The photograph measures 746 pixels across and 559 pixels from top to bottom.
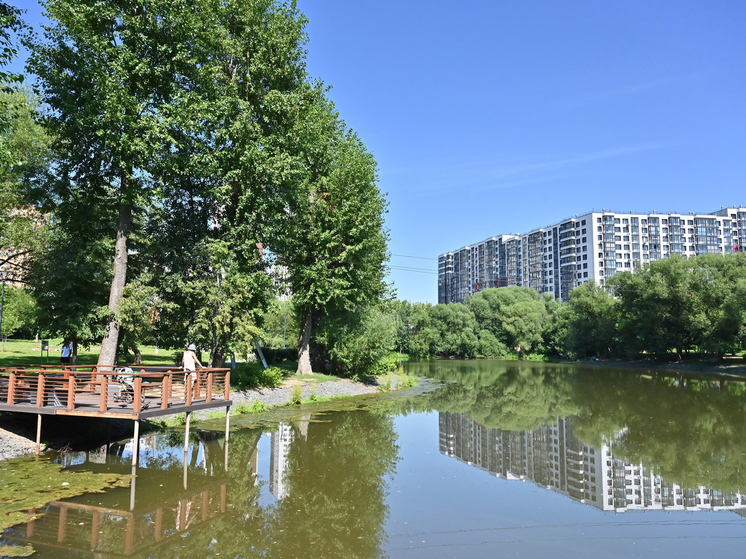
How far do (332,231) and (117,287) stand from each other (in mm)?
13481

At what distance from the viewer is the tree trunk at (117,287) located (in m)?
21.8

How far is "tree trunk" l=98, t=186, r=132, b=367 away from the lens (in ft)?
71.7

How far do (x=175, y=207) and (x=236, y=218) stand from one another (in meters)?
3.66

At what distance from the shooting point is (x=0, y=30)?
51.9 ft

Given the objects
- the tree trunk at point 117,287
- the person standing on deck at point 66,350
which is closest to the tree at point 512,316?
the person standing on deck at point 66,350

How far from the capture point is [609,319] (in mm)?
72188

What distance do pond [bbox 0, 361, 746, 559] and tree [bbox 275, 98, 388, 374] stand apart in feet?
33.9

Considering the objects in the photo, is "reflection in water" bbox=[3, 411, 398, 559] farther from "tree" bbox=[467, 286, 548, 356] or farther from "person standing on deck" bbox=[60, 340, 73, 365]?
"tree" bbox=[467, 286, 548, 356]

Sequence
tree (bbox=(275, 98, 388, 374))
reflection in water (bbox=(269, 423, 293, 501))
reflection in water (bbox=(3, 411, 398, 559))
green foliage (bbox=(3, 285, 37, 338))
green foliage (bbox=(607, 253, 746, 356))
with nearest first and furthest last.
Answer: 1. reflection in water (bbox=(3, 411, 398, 559))
2. reflection in water (bbox=(269, 423, 293, 501))
3. tree (bbox=(275, 98, 388, 374))
4. green foliage (bbox=(3, 285, 37, 338))
5. green foliage (bbox=(607, 253, 746, 356))

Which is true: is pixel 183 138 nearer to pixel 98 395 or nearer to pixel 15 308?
pixel 98 395

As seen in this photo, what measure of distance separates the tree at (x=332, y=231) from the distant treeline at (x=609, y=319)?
830cm

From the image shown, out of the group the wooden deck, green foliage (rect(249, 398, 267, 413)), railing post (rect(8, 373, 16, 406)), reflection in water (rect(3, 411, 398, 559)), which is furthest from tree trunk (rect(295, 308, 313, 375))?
railing post (rect(8, 373, 16, 406))

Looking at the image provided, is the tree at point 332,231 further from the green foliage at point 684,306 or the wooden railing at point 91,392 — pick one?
the green foliage at point 684,306

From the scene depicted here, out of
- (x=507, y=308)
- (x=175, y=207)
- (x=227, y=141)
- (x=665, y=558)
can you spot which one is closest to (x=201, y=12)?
(x=227, y=141)
